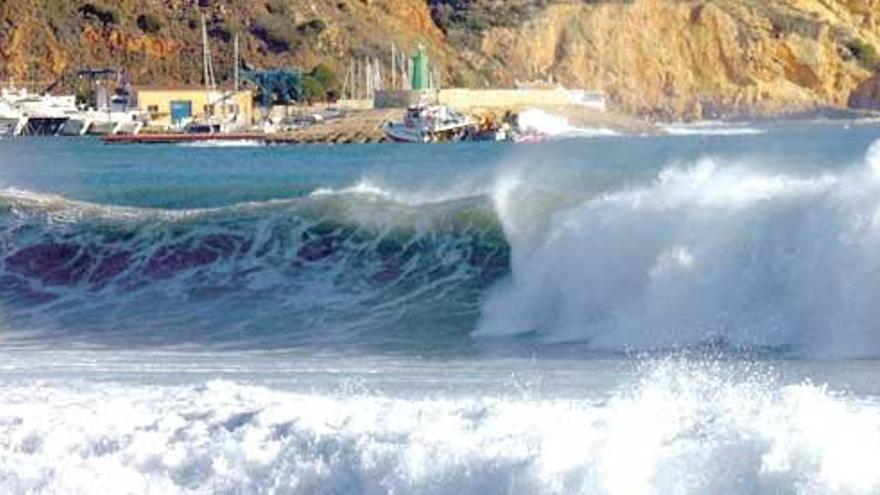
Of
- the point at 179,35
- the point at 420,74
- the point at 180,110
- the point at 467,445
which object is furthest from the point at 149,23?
the point at 467,445

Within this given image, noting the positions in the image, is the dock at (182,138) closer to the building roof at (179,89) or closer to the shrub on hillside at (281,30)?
the building roof at (179,89)

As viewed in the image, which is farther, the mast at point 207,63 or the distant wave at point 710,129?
the mast at point 207,63

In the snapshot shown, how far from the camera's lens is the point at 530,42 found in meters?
121

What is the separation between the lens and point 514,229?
69.6 ft

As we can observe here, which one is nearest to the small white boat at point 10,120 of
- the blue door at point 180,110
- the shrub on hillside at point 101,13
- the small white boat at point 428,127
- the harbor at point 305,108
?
the harbor at point 305,108

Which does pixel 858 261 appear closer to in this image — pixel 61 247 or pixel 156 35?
pixel 61 247

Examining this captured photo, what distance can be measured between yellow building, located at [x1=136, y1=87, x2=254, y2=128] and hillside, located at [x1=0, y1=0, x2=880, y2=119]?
23.8 ft

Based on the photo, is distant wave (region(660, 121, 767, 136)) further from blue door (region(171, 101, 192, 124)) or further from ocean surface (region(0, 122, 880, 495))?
ocean surface (region(0, 122, 880, 495))

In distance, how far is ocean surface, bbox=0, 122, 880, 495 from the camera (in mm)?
11039

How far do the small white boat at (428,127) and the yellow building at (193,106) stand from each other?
10990mm

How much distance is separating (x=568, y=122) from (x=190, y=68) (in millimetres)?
21061

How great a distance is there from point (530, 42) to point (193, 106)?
26.4 m

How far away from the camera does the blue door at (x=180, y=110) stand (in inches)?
3964

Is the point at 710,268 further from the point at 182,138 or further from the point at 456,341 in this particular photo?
the point at 182,138
